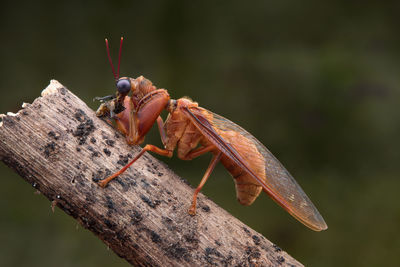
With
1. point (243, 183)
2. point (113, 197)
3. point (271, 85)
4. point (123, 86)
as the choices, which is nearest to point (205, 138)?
point (243, 183)

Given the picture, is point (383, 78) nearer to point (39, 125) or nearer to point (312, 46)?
point (312, 46)

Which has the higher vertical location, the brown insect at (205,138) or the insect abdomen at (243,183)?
the brown insect at (205,138)

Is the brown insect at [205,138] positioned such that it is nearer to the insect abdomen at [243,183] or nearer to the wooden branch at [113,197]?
the insect abdomen at [243,183]

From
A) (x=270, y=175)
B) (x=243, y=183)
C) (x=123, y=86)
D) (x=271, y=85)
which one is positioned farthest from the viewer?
(x=271, y=85)

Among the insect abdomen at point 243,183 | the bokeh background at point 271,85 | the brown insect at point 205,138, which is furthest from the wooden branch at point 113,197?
the bokeh background at point 271,85

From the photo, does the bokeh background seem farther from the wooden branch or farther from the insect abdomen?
the wooden branch

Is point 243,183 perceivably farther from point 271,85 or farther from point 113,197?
point 271,85
